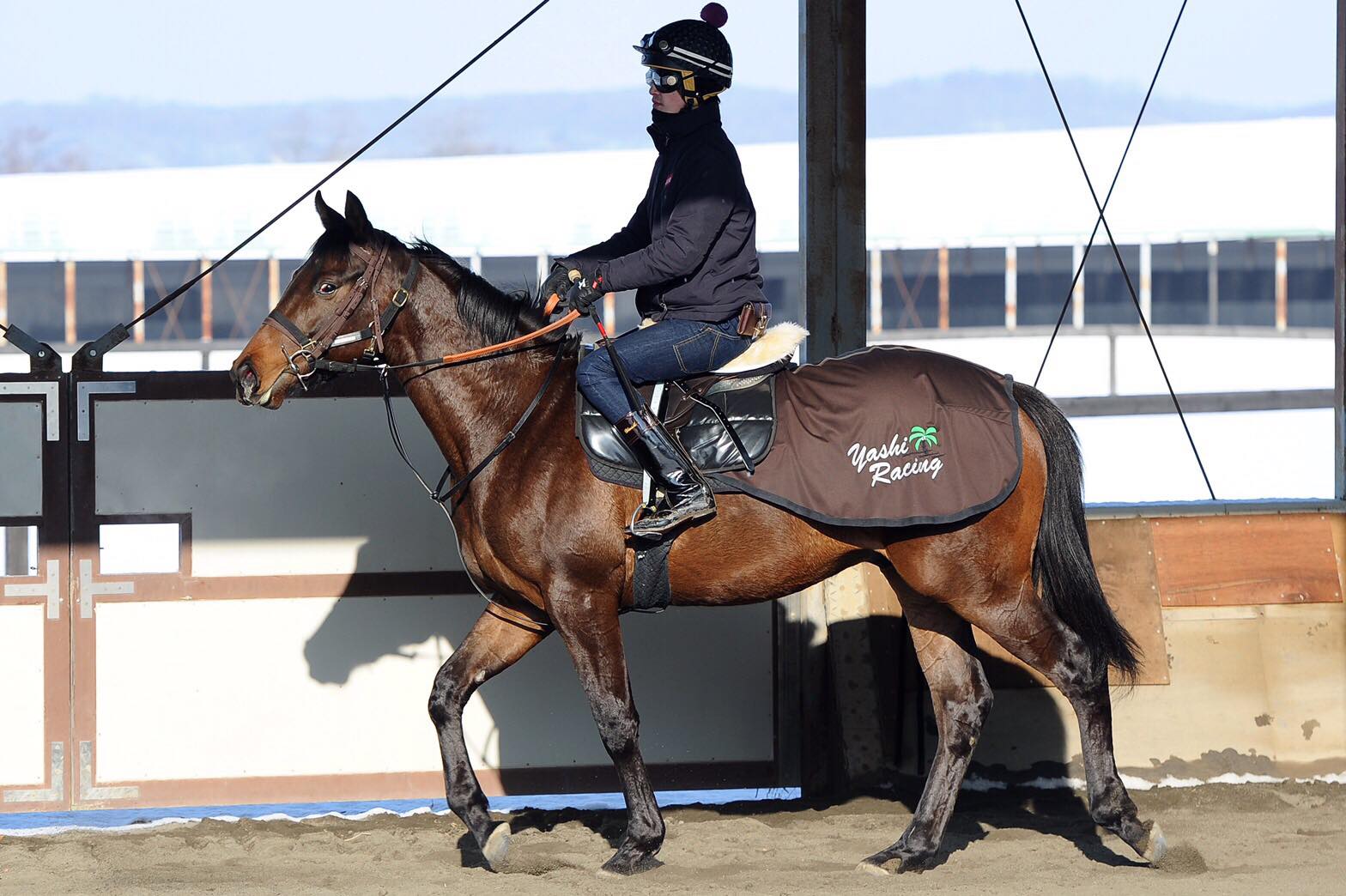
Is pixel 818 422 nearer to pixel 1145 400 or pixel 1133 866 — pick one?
pixel 1133 866

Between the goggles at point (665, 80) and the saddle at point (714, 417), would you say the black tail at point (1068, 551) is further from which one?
the goggles at point (665, 80)

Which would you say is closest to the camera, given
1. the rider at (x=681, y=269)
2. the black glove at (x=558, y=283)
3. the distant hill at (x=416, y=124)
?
the rider at (x=681, y=269)

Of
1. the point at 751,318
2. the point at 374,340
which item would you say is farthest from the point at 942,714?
the point at 374,340

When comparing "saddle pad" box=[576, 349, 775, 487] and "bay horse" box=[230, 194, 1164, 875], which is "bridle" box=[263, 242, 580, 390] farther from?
"saddle pad" box=[576, 349, 775, 487]

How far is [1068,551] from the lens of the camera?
17.4 feet

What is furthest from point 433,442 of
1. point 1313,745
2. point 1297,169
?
point 1297,169

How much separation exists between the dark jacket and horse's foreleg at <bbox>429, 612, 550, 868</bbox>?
4.23 ft

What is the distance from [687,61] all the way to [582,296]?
890 mm

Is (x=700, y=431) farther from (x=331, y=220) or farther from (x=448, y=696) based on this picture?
(x=331, y=220)

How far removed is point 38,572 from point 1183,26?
46.9 metres

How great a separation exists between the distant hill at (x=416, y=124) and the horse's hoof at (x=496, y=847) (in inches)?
1815

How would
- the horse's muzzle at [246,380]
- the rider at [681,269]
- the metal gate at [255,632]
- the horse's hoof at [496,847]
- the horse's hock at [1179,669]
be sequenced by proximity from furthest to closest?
the horse's hock at [1179,669] → the metal gate at [255,632] → the horse's hoof at [496,847] → the rider at [681,269] → the horse's muzzle at [246,380]

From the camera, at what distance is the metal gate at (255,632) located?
250 inches

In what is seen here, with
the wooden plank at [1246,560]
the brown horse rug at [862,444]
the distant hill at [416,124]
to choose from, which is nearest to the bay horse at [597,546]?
the brown horse rug at [862,444]
